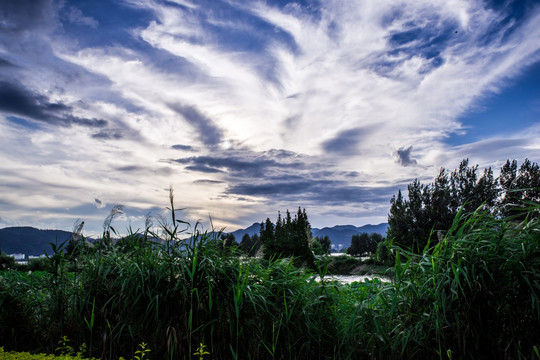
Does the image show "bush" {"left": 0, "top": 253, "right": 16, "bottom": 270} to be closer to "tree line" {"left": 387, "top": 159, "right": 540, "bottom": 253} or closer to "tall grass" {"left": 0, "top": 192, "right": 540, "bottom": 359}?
"tall grass" {"left": 0, "top": 192, "right": 540, "bottom": 359}

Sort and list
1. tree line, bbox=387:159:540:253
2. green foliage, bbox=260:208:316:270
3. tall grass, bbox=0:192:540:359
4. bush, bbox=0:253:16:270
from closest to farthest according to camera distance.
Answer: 1. tall grass, bbox=0:192:540:359
2. bush, bbox=0:253:16:270
3. tree line, bbox=387:159:540:253
4. green foliage, bbox=260:208:316:270

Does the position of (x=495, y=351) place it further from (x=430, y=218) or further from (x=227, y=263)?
(x=430, y=218)

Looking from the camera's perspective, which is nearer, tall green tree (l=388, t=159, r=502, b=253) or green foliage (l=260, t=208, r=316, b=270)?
Result: tall green tree (l=388, t=159, r=502, b=253)

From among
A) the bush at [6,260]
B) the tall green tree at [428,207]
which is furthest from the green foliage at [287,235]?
the bush at [6,260]

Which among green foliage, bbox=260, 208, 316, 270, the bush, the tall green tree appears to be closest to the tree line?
the tall green tree

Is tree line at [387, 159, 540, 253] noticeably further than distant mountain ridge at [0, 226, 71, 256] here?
Yes

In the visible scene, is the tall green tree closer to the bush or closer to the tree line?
the tree line

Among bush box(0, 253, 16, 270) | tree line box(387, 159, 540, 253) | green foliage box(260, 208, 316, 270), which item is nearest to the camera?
bush box(0, 253, 16, 270)

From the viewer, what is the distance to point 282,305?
3107mm

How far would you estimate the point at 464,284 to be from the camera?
2.52 m

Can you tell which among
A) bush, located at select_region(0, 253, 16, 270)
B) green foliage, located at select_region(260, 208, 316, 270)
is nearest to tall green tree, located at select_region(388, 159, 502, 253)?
green foliage, located at select_region(260, 208, 316, 270)

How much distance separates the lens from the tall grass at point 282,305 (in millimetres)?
2529

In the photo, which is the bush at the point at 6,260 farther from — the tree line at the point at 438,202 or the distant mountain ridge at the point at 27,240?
the tree line at the point at 438,202

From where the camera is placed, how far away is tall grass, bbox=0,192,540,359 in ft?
8.30
